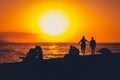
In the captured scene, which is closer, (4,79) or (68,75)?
(4,79)

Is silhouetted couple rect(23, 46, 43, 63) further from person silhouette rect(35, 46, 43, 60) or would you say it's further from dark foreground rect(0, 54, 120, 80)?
dark foreground rect(0, 54, 120, 80)

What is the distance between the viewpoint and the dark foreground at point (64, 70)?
1847 centimetres

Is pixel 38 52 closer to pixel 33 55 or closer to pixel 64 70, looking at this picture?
pixel 33 55

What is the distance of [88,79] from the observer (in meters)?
18.2

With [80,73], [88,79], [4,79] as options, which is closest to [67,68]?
[80,73]

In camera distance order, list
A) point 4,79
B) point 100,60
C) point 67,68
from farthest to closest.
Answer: point 100,60
point 67,68
point 4,79

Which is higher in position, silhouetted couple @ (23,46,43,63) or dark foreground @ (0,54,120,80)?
silhouetted couple @ (23,46,43,63)

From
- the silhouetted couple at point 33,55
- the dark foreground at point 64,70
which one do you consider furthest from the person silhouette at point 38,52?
the dark foreground at point 64,70

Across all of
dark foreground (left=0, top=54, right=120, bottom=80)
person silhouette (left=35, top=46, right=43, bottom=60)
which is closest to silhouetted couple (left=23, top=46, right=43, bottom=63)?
person silhouette (left=35, top=46, right=43, bottom=60)

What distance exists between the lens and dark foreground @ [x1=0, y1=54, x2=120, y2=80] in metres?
18.5

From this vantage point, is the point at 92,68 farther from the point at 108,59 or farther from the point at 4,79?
the point at 4,79

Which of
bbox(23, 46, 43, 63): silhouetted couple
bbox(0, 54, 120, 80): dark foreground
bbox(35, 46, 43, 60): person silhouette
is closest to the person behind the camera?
bbox(0, 54, 120, 80): dark foreground

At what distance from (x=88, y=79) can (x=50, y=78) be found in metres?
2.13

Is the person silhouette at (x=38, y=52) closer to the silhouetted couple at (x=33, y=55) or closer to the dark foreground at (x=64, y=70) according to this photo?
the silhouetted couple at (x=33, y=55)
